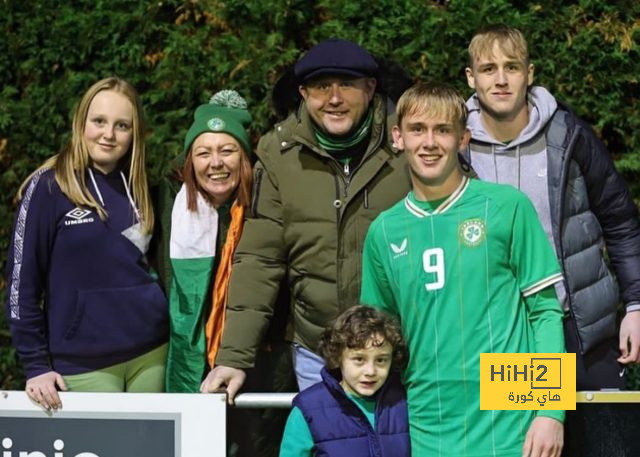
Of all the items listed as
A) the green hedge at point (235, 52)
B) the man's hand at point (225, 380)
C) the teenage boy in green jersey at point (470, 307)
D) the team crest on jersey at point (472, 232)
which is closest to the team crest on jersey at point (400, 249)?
the teenage boy in green jersey at point (470, 307)

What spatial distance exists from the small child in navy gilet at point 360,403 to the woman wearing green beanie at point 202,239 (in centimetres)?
69

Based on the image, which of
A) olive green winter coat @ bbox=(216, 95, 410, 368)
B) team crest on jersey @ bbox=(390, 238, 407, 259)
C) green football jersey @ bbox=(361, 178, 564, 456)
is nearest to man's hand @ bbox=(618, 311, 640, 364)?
green football jersey @ bbox=(361, 178, 564, 456)

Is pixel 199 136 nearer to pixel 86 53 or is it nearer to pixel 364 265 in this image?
pixel 364 265

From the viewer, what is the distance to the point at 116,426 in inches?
157

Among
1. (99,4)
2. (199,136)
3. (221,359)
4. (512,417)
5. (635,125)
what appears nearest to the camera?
(512,417)

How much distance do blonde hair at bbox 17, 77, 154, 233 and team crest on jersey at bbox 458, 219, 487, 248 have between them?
1.30 metres

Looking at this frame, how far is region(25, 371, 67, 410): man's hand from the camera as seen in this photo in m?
4.05

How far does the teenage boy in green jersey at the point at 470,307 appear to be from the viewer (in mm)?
3537

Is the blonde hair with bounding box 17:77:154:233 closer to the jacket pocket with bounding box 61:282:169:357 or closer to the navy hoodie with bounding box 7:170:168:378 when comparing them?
the navy hoodie with bounding box 7:170:168:378

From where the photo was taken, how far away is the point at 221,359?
410 centimetres

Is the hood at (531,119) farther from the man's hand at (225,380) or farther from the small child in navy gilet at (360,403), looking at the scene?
the man's hand at (225,380)

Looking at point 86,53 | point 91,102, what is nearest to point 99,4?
point 86,53

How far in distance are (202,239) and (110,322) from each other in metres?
0.44

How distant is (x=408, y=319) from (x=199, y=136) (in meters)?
1.21
